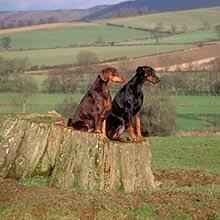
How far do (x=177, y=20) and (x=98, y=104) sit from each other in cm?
10758

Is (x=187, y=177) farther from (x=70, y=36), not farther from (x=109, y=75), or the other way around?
(x=70, y=36)

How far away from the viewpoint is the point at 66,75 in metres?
51.7

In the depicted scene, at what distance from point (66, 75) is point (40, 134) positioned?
136 feet

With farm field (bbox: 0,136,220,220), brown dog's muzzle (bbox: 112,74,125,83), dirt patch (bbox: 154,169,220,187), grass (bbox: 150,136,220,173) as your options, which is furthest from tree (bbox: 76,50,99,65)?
farm field (bbox: 0,136,220,220)

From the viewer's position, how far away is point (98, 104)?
1051 cm

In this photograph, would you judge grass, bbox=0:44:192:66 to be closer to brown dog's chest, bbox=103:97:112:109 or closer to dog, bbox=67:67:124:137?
dog, bbox=67:67:124:137

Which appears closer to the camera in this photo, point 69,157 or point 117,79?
point 69,157

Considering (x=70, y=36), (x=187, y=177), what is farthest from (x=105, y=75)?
(x=70, y=36)

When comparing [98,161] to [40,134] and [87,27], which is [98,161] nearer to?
[40,134]

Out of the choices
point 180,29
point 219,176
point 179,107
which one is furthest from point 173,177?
point 180,29

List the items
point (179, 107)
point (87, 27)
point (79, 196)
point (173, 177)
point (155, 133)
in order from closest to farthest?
1. point (79, 196)
2. point (173, 177)
3. point (155, 133)
4. point (179, 107)
5. point (87, 27)

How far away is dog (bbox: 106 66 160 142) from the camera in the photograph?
1103 centimetres

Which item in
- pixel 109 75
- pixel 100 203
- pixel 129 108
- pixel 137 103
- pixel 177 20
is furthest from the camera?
pixel 177 20

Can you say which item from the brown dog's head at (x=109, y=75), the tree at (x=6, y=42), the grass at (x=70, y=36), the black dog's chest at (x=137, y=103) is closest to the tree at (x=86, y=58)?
the tree at (x=6, y=42)
